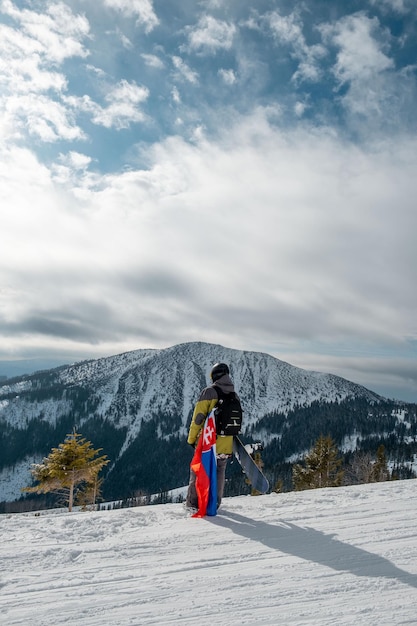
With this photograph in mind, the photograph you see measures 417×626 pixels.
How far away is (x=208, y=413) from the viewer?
24.1 feet

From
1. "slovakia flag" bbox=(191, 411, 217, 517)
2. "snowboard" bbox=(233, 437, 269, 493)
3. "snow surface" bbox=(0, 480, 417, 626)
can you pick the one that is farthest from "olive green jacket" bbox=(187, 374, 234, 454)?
"snow surface" bbox=(0, 480, 417, 626)

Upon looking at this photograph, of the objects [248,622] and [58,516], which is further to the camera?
[58,516]

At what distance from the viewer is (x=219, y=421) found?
742 centimetres

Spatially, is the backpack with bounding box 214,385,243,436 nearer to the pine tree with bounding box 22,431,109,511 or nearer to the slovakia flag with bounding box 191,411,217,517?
the slovakia flag with bounding box 191,411,217,517

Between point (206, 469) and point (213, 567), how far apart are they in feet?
8.17

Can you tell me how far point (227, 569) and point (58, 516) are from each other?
3.65m

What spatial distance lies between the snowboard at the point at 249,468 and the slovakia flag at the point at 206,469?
754 millimetres

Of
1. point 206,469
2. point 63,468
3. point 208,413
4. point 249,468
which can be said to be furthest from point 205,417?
point 63,468

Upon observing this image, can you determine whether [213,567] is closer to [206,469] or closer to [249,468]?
[206,469]

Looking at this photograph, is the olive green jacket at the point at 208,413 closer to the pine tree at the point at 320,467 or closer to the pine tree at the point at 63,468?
the pine tree at the point at 63,468

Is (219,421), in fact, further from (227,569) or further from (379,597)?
(379,597)

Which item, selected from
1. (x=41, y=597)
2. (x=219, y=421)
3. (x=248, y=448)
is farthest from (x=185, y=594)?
(x=248, y=448)

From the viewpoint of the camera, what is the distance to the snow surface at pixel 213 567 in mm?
3533

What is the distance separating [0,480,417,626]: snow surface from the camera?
353 centimetres
